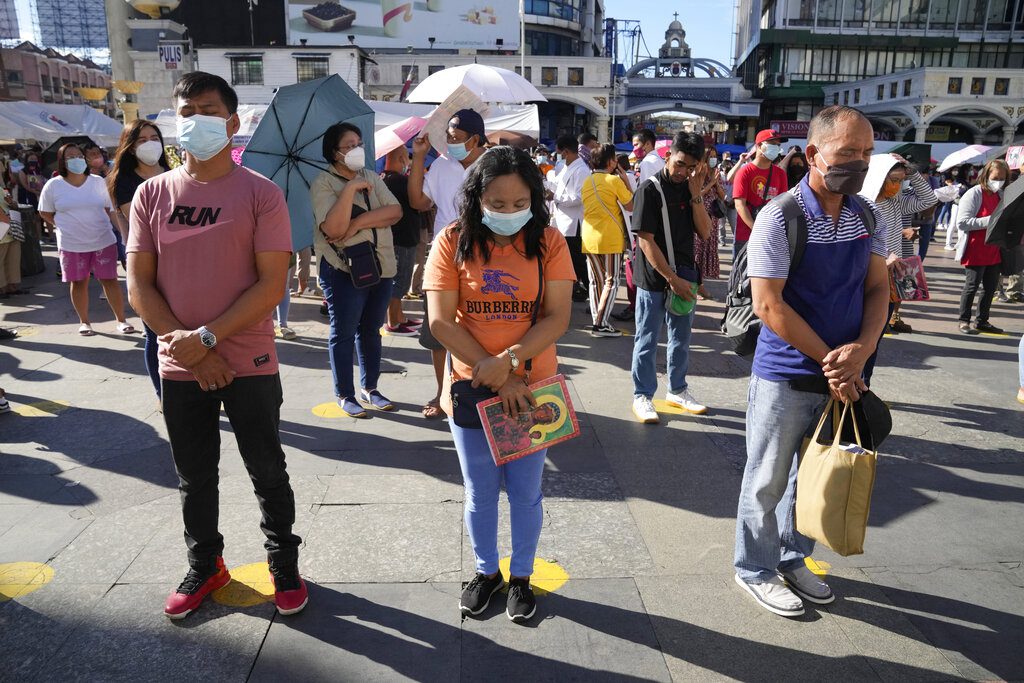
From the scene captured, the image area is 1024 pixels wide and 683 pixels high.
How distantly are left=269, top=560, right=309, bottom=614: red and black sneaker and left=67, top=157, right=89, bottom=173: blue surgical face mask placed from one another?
6.02 m

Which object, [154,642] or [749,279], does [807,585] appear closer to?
[749,279]

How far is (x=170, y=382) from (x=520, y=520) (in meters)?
1.44

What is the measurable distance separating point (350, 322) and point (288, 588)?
2.41 metres

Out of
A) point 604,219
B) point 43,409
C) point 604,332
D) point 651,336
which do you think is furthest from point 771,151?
point 43,409

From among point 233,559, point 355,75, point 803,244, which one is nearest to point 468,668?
point 233,559

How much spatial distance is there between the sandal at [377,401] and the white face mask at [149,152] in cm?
218

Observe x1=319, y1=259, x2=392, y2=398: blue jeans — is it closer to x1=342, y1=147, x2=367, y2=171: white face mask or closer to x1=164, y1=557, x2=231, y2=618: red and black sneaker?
x1=342, y1=147, x2=367, y2=171: white face mask

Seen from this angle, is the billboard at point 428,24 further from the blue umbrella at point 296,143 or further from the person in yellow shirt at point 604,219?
the blue umbrella at point 296,143

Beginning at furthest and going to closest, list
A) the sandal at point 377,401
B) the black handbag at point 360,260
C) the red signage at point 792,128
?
the red signage at point 792,128
the sandal at point 377,401
the black handbag at point 360,260

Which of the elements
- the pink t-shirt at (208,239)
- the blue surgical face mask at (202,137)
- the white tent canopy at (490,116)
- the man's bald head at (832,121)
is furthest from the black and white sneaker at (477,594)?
the white tent canopy at (490,116)

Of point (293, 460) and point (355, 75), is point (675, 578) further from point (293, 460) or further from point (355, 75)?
point (355, 75)

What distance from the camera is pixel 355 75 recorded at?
42.4 meters

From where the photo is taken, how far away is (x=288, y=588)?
9.33 ft

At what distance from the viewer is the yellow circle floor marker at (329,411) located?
513 cm
